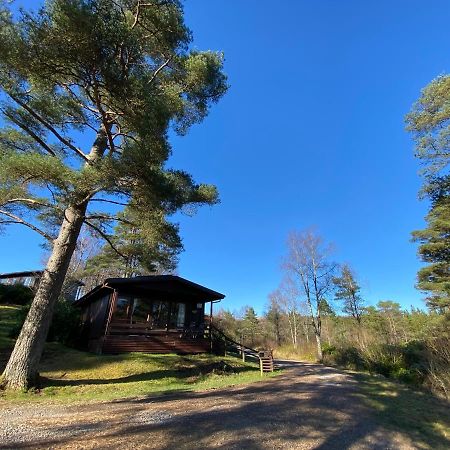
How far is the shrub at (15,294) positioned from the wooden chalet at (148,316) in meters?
8.61

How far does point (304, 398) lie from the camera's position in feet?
26.6

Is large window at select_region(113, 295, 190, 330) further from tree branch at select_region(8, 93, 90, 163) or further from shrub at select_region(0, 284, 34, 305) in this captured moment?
shrub at select_region(0, 284, 34, 305)

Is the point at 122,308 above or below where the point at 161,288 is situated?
below

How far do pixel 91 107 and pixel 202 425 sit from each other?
9699 mm

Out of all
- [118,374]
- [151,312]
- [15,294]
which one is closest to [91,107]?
[118,374]

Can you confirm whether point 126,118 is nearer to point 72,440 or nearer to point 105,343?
point 72,440

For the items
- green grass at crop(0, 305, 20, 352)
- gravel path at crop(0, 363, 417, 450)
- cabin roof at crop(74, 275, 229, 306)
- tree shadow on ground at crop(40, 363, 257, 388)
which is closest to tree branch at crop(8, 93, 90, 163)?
gravel path at crop(0, 363, 417, 450)

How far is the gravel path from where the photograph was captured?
445 cm

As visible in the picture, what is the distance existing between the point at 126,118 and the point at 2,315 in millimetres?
17584

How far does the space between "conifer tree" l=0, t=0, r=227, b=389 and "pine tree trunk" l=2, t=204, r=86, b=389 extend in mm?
26

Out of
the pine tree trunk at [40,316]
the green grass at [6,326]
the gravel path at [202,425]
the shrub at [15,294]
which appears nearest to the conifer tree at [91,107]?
the pine tree trunk at [40,316]

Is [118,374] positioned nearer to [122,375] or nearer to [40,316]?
[122,375]

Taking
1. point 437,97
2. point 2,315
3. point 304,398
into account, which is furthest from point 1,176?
point 2,315

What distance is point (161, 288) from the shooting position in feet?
57.4
